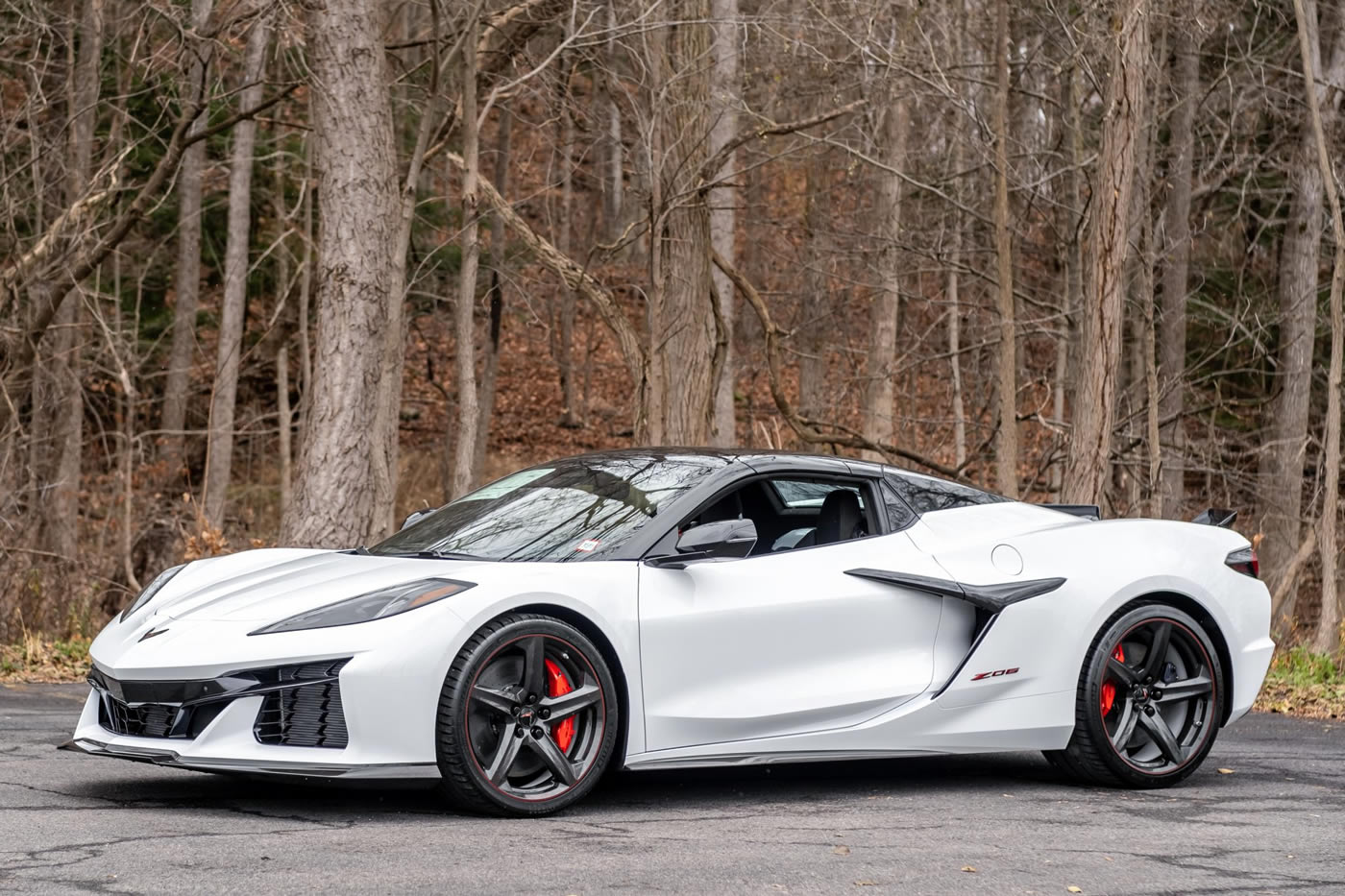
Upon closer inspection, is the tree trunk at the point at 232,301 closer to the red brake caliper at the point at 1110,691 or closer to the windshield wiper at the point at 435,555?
the windshield wiper at the point at 435,555

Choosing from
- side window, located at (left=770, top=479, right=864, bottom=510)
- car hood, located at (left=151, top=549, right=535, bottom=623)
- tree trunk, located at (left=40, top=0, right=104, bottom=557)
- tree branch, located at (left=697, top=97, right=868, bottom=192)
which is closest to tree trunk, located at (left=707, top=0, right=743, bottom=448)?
tree branch, located at (left=697, top=97, right=868, bottom=192)

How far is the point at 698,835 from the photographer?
5.23 metres

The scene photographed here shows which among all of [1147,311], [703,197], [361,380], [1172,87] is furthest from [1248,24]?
[361,380]

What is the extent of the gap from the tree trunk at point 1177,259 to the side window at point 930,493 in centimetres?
1084

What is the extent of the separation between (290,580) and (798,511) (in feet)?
7.27

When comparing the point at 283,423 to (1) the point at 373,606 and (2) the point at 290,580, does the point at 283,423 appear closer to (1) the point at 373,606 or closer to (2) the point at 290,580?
(2) the point at 290,580

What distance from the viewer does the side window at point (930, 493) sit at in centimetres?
673

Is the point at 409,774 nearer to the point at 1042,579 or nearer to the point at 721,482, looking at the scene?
the point at 721,482

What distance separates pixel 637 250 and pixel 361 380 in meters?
14.7

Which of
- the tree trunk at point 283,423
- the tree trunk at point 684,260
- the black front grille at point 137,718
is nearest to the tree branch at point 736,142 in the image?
the tree trunk at point 684,260

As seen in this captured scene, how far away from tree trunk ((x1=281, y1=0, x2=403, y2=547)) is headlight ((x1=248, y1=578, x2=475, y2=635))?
6984 millimetres

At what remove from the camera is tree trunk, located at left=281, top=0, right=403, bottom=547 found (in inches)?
484

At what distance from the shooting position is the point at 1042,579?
21.6 ft

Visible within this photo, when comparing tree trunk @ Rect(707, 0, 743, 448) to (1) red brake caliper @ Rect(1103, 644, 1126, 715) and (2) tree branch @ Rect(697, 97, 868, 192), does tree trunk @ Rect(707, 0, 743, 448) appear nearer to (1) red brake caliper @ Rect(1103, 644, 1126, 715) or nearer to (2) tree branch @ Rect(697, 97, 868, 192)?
(2) tree branch @ Rect(697, 97, 868, 192)
